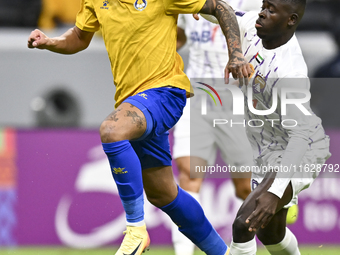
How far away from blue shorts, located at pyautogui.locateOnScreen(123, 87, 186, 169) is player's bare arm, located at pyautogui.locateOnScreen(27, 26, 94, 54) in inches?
31.1

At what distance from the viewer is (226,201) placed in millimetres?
6660

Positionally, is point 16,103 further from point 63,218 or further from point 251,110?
point 251,110

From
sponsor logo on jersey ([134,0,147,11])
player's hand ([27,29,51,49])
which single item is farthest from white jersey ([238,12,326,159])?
player's hand ([27,29,51,49])

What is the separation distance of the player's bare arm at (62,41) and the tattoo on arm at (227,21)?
933 mm

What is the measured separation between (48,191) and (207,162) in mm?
2030

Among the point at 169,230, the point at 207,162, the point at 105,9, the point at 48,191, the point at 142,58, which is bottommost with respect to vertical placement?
the point at 169,230

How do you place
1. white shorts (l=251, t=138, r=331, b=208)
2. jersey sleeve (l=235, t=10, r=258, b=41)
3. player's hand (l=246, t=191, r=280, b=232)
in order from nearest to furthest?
player's hand (l=246, t=191, r=280, b=232), white shorts (l=251, t=138, r=331, b=208), jersey sleeve (l=235, t=10, r=258, b=41)

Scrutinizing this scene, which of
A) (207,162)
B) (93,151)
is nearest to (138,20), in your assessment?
(207,162)

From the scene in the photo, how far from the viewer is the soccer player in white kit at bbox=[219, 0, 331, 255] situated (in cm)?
381

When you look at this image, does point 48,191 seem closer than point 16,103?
Yes

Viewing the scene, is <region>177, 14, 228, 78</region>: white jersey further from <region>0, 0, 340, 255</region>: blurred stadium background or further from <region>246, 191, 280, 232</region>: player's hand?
<region>246, 191, 280, 232</region>: player's hand

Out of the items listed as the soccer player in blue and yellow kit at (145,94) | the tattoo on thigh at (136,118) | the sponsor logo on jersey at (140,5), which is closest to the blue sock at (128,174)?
the soccer player in blue and yellow kit at (145,94)

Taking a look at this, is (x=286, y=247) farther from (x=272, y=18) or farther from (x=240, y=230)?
(x=272, y=18)

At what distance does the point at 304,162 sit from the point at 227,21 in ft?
3.38
